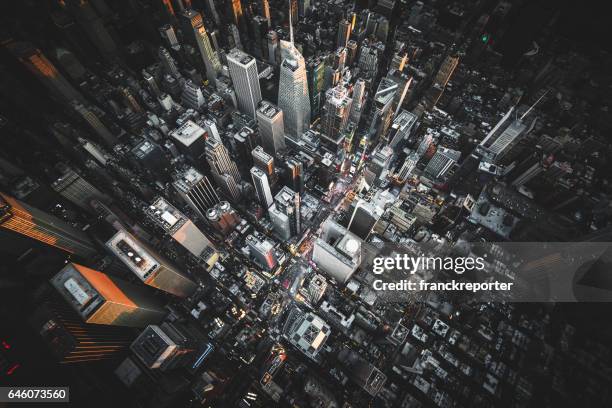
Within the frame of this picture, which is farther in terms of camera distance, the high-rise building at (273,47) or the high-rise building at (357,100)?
the high-rise building at (273,47)

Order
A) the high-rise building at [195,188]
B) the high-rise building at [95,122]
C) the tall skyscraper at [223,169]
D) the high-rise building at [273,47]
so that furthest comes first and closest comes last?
the high-rise building at [273,47] → the high-rise building at [95,122] → the high-rise building at [195,188] → the tall skyscraper at [223,169]

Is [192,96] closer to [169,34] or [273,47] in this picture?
[169,34]

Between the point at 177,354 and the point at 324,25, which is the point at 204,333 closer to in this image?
the point at 177,354

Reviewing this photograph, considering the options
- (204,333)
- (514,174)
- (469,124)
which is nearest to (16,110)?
(204,333)

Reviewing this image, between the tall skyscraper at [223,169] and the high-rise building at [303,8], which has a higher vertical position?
the high-rise building at [303,8]

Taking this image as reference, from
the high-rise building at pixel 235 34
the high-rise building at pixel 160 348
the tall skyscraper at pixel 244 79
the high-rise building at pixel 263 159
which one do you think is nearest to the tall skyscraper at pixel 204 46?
the high-rise building at pixel 235 34

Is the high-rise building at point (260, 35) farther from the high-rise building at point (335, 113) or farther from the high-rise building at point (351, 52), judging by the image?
the high-rise building at point (335, 113)

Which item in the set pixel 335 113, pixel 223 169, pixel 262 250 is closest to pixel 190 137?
pixel 223 169

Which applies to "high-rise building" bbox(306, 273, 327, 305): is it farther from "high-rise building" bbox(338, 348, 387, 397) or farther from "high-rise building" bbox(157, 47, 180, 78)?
"high-rise building" bbox(157, 47, 180, 78)
